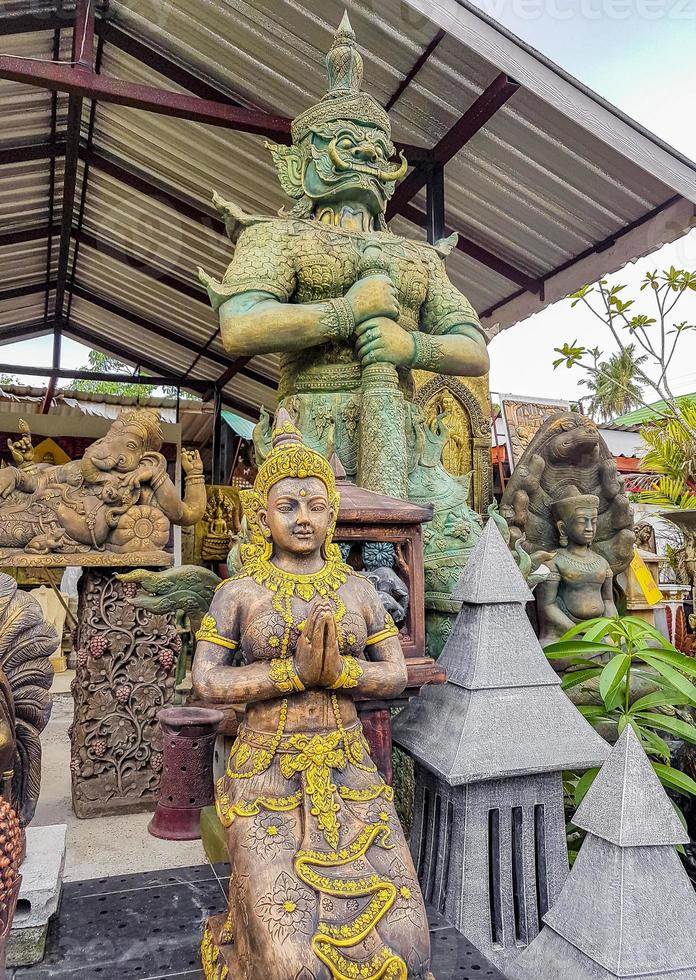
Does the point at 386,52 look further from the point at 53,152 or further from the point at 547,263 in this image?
the point at 53,152

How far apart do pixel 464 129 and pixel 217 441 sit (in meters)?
8.65

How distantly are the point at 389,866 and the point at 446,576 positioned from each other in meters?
1.48

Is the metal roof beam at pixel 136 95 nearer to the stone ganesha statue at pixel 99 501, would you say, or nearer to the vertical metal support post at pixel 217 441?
the stone ganesha statue at pixel 99 501

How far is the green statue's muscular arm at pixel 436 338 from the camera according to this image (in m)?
3.18

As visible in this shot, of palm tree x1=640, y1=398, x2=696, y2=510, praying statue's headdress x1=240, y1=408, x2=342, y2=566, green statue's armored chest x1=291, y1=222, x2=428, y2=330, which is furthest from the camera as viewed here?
palm tree x1=640, y1=398, x2=696, y2=510

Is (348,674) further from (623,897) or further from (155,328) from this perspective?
(155,328)

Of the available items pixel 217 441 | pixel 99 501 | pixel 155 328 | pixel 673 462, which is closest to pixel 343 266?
pixel 99 501

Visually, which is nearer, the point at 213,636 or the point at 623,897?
the point at 623,897

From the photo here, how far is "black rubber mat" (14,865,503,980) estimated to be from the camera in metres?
1.90

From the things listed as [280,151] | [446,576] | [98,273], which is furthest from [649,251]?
[98,273]

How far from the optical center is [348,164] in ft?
11.0

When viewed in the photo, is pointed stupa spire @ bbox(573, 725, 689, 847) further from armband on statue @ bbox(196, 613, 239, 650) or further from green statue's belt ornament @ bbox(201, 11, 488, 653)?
green statue's belt ornament @ bbox(201, 11, 488, 653)

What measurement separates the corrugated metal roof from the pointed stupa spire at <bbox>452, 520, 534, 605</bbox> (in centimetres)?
329

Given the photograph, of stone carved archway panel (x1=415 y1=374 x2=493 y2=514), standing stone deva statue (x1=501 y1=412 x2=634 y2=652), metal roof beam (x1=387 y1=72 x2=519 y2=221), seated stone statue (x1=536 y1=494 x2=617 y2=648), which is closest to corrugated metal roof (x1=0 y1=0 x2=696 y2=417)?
metal roof beam (x1=387 y1=72 x2=519 y2=221)
